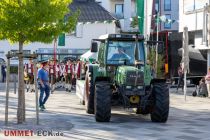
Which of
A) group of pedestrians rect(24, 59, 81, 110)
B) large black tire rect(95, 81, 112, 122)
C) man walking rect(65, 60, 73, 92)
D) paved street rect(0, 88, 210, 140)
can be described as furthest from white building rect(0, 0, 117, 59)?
large black tire rect(95, 81, 112, 122)

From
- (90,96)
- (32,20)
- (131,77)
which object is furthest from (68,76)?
(32,20)

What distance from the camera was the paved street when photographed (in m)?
11.8

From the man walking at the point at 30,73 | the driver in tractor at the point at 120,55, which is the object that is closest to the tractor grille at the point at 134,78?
the driver in tractor at the point at 120,55

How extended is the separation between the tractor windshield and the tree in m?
2.22

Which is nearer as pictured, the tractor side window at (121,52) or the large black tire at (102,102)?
the large black tire at (102,102)

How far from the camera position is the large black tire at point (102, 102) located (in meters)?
13.8

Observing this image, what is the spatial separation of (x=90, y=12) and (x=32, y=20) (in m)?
35.3

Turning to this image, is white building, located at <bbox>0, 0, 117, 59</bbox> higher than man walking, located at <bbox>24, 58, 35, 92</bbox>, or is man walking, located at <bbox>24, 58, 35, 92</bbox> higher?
white building, located at <bbox>0, 0, 117, 59</bbox>

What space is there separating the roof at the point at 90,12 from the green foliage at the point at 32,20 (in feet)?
105

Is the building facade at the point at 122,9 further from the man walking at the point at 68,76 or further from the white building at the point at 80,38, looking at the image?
the man walking at the point at 68,76

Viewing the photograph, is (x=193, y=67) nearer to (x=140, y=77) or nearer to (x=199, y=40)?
(x=199, y=40)

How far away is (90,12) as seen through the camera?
47.8m

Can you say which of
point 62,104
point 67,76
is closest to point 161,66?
point 67,76

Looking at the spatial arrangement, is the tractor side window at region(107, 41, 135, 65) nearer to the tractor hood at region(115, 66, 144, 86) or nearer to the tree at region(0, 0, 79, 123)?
the tractor hood at region(115, 66, 144, 86)
